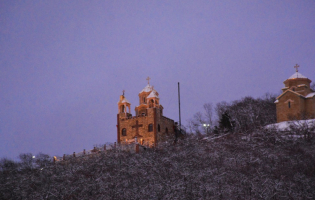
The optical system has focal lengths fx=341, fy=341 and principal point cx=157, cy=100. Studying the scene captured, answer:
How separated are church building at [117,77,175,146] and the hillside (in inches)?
308

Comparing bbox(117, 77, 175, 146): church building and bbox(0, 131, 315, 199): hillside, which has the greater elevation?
bbox(117, 77, 175, 146): church building

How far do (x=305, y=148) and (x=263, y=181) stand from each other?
30.4 ft

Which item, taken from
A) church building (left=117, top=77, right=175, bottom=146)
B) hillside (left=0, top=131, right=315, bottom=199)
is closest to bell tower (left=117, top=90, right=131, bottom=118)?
church building (left=117, top=77, right=175, bottom=146)

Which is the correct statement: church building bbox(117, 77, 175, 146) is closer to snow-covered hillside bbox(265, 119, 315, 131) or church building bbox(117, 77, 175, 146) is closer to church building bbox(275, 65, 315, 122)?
snow-covered hillside bbox(265, 119, 315, 131)

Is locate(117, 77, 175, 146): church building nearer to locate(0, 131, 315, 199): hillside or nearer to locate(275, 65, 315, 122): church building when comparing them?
locate(0, 131, 315, 199): hillside

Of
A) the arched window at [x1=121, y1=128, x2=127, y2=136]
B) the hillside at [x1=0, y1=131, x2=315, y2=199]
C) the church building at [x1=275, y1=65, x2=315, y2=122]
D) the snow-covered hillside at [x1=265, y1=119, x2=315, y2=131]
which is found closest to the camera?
the hillside at [x1=0, y1=131, x2=315, y2=199]

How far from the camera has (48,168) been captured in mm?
30109

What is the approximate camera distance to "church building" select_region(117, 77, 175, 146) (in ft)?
132

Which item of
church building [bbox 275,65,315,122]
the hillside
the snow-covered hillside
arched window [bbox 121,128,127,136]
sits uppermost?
church building [bbox 275,65,315,122]

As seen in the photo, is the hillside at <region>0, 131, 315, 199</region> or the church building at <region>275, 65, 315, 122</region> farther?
the church building at <region>275, 65, 315, 122</region>

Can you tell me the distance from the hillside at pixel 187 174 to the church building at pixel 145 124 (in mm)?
7820

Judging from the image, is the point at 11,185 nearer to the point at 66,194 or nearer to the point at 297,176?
the point at 66,194

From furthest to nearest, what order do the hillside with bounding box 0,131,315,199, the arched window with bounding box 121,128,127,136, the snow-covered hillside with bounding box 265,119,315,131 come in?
the arched window with bounding box 121,128,127,136
the snow-covered hillside with bounding box 265,119,315,131
the hillside with bounding box 0,131,315,199

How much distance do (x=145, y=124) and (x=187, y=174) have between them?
60.1 feet
